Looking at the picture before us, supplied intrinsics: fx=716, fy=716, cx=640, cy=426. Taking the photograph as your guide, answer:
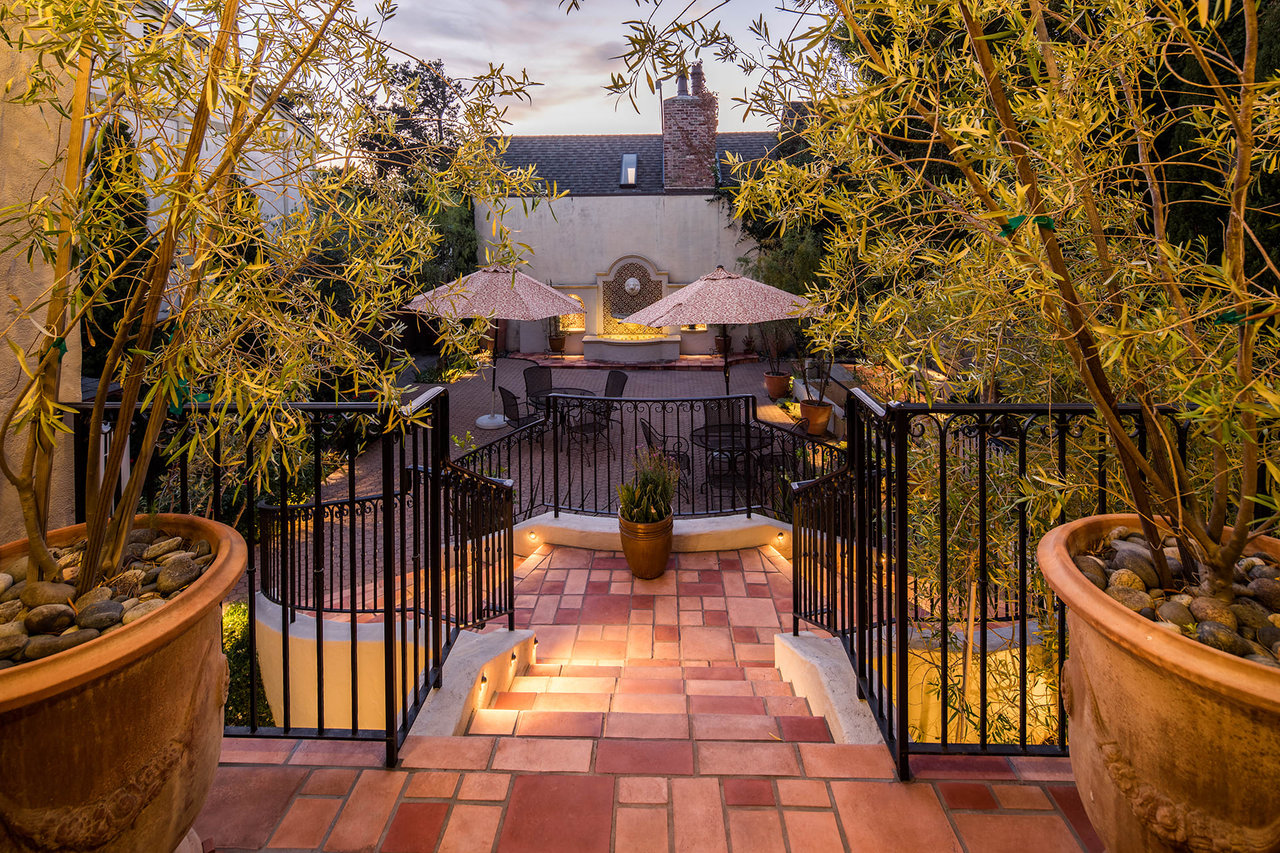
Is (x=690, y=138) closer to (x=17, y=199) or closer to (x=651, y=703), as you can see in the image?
(x=651, y=703)

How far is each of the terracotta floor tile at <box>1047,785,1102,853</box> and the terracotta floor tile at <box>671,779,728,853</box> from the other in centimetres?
91

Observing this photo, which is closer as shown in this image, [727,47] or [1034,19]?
[1034,19]

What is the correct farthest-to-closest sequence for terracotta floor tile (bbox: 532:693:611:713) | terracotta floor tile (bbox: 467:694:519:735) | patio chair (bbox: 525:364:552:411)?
patio chair (bbox: 525:364:552:411) → terracotta floor tile (bbox: 532:693:611:713) → terracotta floor tile (bbox: 467:694:519:735)

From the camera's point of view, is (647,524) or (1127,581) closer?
(1127,581)

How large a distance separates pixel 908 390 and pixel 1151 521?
0.60 metres

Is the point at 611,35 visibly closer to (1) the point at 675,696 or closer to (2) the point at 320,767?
(2) the point at 320,767

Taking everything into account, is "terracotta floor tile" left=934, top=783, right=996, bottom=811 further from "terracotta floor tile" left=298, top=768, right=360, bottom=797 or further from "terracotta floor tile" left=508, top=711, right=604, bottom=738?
"terracotta floor tile" left=298, top=768, right=360, bottom=797

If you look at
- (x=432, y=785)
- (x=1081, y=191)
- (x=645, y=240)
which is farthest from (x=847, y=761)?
(x=645, y=240)

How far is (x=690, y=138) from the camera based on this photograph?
68.8ft

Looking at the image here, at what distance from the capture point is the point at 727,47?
5.74 feet

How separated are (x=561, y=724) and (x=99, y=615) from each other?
161 centimetres

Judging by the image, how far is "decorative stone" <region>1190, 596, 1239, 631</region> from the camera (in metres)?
1.45

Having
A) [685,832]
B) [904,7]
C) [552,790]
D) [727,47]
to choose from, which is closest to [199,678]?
[552,790]

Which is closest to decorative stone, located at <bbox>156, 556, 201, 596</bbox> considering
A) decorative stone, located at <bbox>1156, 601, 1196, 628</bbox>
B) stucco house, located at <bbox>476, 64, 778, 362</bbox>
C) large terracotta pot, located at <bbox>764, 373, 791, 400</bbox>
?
decorative stone, located at <bbox>1156, 601, 1196, 628</bbox>
